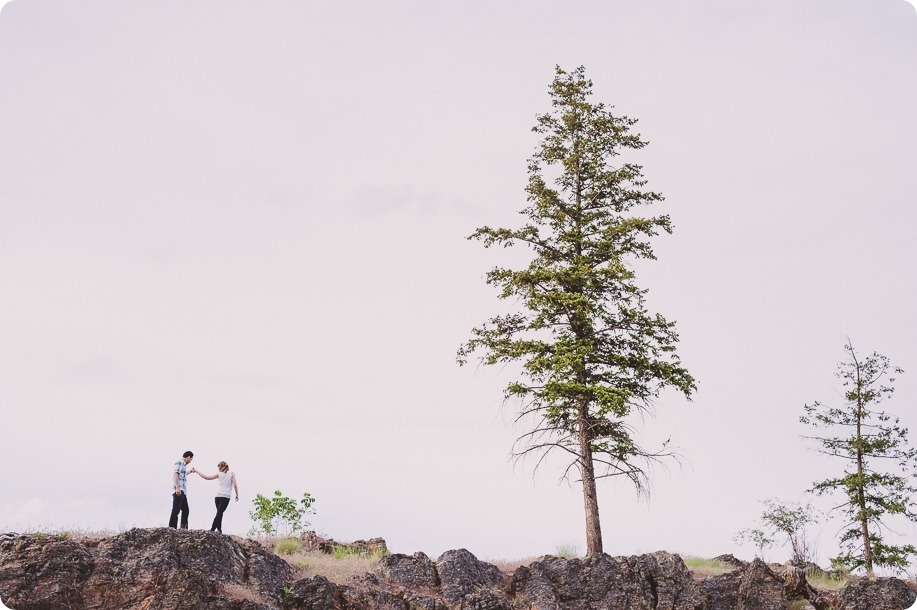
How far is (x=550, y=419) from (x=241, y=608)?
1321 cm

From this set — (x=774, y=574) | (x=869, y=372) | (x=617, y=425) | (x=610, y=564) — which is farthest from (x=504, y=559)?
(x=869, y=372)

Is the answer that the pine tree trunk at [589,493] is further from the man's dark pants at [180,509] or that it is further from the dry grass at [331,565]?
the man's dark pants at [180,509]

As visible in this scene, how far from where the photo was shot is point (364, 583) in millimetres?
21234

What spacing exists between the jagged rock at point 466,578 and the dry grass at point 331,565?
2.12 metres

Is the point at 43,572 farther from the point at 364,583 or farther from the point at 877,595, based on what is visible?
the point at 877,595

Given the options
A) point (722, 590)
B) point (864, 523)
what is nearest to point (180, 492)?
point (722, 590)

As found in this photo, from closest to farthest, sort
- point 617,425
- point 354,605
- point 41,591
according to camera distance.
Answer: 1. point 41,591
2. point 354,605
3. point 617,425

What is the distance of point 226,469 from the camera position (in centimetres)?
2438

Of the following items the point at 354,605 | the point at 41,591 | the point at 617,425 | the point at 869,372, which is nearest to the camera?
the point at 41,591

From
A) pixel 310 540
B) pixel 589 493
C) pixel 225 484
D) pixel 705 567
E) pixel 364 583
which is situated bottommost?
pixel 705 567

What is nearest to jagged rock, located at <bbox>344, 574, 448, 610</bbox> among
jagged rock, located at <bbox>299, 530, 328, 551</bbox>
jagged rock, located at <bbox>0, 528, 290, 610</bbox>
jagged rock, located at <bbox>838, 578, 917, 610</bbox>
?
jagged rock, located at <bbox>0, 528, 290, 610</bbox>

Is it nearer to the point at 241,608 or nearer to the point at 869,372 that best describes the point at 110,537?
the point at 241,608

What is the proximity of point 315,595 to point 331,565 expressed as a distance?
2.98 m

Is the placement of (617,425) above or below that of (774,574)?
above
